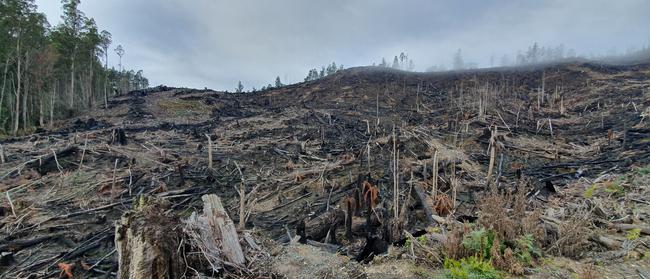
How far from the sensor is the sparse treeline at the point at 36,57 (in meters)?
19.1

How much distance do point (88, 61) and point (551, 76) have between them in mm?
42935

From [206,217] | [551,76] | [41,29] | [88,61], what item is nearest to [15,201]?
[206,217]

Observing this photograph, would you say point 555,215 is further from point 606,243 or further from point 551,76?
point 551,76

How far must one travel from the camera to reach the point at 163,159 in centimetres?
1029

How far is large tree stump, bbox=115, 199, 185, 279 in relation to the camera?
262cm

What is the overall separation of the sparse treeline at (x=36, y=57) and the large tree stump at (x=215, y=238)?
21.7 m

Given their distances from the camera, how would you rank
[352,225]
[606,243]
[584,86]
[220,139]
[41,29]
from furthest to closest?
[584,86] → [41,29] → [220,139] → [352,225] → [606,243]

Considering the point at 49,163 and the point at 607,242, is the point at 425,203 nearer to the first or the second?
the point at 607,242

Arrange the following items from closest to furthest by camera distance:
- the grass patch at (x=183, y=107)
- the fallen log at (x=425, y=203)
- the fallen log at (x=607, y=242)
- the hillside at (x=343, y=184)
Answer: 1. the fallen log at (x=607, y=242)
2. the hillside at (x=343, y=184)
3. the fallen log at (x=425, y=203)
4. the grass patch at (x=183, y=107)

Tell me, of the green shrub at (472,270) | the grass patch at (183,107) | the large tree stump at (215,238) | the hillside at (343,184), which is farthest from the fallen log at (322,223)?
the grass patch at (183,107)

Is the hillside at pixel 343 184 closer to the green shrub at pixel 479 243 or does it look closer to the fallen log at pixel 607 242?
the fallen log at pixel 607 242

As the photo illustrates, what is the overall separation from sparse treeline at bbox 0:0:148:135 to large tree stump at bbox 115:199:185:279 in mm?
21592

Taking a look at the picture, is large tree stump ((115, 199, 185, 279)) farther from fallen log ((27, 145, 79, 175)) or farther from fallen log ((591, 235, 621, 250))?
fallen log ((27, 145, 79, 175))

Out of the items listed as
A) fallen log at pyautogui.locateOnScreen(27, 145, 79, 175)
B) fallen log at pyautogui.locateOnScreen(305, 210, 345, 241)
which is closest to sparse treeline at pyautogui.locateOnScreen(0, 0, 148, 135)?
fallen log at pyautogui.locateOnScreen(27, 145, 79, 175)
